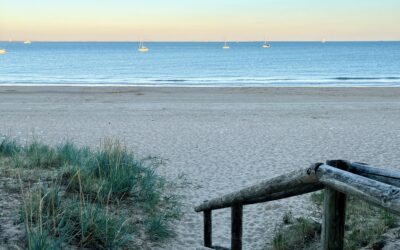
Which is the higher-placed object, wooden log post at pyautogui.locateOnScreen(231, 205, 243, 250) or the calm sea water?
wooden log post at pyautogui.locateOnScreen(231, 205, 243, 250)

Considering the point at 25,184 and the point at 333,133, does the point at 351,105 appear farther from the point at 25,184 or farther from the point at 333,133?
the point at 25,184

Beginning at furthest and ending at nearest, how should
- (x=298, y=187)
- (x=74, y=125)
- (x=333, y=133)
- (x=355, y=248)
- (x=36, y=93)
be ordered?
(x=36, y=93)
(x=74, y=125)
(x=333, y=133)
(x=355, y=248)
(x=298, y=187)

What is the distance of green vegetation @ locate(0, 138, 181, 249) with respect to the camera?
4.39 m

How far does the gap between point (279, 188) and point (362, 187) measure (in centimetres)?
100

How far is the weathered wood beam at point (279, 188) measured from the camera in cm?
281

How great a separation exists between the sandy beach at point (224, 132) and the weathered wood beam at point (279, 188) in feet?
4.30

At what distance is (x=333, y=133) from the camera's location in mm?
12961

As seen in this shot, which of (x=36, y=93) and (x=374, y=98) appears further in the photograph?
(x=36, y=93)

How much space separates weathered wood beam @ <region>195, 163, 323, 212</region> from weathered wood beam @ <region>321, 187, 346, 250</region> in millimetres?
122

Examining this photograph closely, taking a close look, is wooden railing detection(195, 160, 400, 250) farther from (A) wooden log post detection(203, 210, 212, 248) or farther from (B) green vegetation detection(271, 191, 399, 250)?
(A) wooden log post detection(203, 210, 212, 248)

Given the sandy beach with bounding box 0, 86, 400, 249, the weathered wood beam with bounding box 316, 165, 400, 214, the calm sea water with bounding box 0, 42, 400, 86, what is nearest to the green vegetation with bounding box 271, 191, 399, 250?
the sandy beach with bounding box 0, 86, 400, 249

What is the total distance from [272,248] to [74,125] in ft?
34.2

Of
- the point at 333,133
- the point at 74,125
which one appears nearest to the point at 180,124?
the point at 74,125

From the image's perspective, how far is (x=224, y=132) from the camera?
13.2 m
